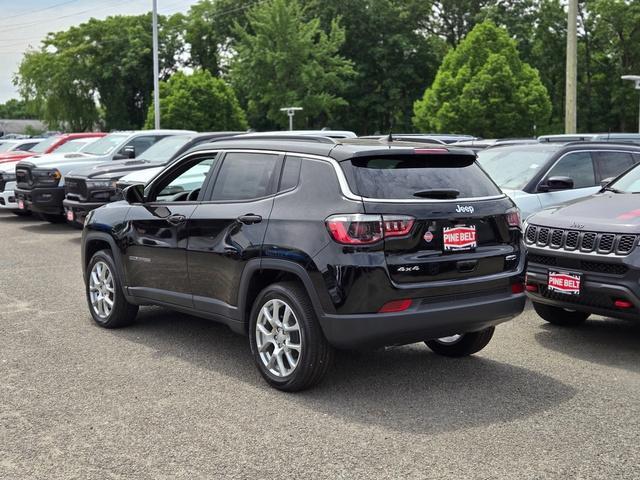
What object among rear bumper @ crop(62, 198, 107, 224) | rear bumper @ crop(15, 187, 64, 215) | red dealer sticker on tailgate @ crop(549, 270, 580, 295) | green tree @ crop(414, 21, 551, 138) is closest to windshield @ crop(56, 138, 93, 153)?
rear bumper @ crop(15, 187, 64, 215)

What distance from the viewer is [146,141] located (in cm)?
1611

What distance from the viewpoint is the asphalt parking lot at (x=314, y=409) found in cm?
430

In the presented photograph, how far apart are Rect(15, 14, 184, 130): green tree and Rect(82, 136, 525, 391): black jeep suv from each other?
58855 millimetres

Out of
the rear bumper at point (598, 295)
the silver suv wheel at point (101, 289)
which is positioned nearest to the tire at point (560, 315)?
the rear bumper at point (598, 295)

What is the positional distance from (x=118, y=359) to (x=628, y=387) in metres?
3.87

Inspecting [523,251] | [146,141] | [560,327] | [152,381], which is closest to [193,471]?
[152,381]

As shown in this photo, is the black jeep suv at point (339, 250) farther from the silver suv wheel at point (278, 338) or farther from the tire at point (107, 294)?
the tire at point (107, 294)

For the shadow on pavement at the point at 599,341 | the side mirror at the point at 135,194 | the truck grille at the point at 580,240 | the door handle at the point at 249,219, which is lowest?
the shadow on pavement at the point at 599,341

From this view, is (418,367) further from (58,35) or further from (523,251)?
(58,35)

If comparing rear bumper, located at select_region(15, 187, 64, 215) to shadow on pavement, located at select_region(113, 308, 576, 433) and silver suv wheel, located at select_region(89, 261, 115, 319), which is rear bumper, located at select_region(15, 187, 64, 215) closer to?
silver suv wheel, located at select_region(89, 261, 115, 319)

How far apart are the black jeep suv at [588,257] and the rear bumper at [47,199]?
10.4 meters

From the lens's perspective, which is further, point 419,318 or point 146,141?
point 146,141

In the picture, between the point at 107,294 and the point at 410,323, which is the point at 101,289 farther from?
the point at 410,323

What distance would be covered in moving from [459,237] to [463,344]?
1.28 meters
